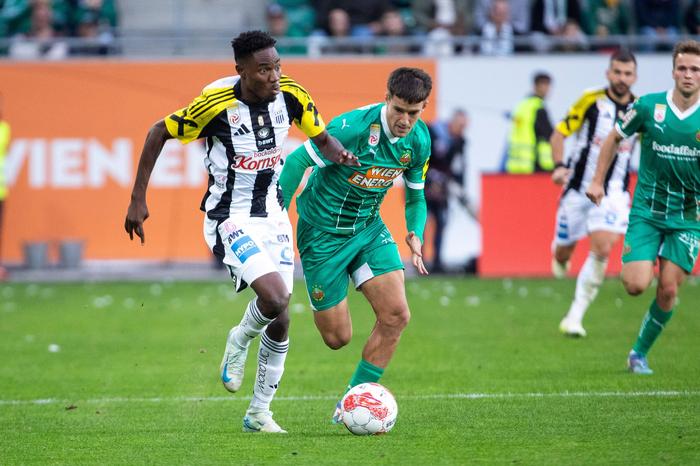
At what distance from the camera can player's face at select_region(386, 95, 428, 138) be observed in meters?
7.73

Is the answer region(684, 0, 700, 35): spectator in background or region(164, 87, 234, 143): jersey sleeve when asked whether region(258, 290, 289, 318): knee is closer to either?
region(164, 87, 234, 143): jersey sleeve

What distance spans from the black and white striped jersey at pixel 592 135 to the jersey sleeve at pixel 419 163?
4.32 m

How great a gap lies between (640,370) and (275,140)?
13.1ft

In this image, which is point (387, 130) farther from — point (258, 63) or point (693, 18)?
point (693, 18)

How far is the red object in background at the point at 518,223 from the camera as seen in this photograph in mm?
18719

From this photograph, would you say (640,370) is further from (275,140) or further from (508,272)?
Answer: (508,272)

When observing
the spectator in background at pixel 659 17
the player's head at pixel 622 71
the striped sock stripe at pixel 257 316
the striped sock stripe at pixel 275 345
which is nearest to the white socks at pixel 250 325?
the striped sock stripe at pixel 257 316

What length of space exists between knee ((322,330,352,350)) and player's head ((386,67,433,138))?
4.80 ft

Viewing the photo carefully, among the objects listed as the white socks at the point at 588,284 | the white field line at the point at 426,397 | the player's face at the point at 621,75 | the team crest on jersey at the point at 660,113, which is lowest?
the white socks at the point at 588,284

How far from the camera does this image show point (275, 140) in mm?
7926

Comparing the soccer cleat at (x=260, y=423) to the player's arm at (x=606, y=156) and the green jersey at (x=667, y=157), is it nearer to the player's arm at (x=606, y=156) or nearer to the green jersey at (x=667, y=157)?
the player's arm at (x=606, y=156)

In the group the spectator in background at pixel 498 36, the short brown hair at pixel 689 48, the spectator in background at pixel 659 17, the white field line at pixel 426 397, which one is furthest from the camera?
the spectator in background at pixel 659 17

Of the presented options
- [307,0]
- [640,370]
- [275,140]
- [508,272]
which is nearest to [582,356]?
[640,370]

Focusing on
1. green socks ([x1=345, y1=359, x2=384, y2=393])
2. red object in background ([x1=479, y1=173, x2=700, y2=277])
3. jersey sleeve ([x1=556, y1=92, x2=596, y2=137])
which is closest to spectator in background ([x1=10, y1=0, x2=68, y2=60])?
red object in background ([x1=479, y1=173, x2=700, y2=277])
